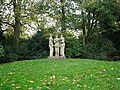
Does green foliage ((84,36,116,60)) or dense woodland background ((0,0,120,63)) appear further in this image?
green foliage ((84,36,116,60))

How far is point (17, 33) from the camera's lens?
33031 mm

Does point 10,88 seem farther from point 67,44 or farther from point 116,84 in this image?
point 67,44

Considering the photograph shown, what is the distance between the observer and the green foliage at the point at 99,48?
3241 cm

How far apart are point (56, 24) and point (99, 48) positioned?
249 inches

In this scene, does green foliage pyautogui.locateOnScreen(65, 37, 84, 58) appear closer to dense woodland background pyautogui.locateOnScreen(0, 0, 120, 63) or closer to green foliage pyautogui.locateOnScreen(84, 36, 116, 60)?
dense woodland background pyautogui.locateOnScreen(0, 0, 120, 63)

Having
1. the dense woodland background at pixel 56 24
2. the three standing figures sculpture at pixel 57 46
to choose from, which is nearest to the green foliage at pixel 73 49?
the dense woodland background at pixel 56 24

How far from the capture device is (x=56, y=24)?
33.0 metres

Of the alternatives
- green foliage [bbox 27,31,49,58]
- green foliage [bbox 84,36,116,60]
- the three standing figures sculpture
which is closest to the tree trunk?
green foliage [bbox 27,31,49,58]

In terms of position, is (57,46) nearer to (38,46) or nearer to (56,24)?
(38,46)

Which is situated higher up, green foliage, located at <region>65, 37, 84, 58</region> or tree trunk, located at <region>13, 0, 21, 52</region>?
tree trunk, located at <region>13, 0, 21, 52</region>

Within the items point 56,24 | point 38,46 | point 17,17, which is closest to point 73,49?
point 56,24

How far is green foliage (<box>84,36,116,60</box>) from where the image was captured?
3241cm

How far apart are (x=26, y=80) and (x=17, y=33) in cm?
2108

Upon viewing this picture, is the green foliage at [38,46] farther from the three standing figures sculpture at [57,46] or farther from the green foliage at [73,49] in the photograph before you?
the three standing figures sculpture at [57,46]
